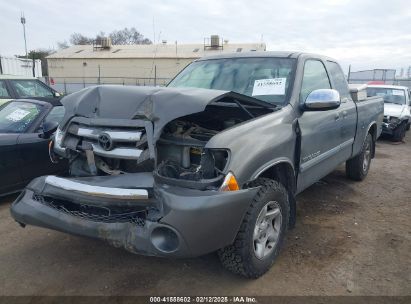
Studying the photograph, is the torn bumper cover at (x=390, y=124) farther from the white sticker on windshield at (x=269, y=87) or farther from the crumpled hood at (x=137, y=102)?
the crumpled hood at (x=137, y=102)

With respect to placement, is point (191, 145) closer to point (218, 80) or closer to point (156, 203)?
point (156, 203)

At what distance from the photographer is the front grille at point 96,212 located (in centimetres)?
278

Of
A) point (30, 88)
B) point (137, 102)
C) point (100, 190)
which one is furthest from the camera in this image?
point (30, 88)

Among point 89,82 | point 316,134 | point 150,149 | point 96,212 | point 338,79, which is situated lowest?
point 89,82

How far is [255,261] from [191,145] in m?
1.03

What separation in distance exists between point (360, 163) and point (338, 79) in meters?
1.56

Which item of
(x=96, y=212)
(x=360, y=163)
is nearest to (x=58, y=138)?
(x=96, y=212)

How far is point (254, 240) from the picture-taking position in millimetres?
3035

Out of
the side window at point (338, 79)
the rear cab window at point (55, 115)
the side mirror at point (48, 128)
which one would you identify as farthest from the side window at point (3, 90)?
the side window at point (338, 79)

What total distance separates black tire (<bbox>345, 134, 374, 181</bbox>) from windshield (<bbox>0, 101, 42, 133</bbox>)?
15.3 feet

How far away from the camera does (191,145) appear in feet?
9.64

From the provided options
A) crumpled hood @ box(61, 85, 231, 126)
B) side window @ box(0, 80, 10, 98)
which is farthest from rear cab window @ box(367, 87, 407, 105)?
crumpled hood @ box(61, 85, 231, 126)

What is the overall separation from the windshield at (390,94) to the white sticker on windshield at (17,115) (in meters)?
9.98

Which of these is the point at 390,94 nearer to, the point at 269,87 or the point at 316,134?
the point at 316,134
